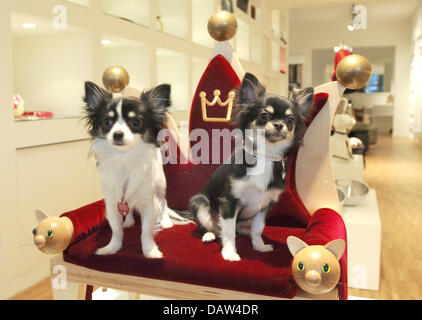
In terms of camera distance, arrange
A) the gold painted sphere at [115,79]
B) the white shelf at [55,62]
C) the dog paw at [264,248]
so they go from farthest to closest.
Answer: the white shelf at [55,62], the gold painted sphere at [115,79], the dog paw at [264,248]

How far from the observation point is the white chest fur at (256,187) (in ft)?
3.20

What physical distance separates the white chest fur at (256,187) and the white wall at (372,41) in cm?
1083

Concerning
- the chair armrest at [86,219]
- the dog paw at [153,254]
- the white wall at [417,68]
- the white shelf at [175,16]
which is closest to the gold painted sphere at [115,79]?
the chair armrest at [86,219]

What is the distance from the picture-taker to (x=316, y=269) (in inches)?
33.8

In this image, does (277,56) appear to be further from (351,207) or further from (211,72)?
(211,72)

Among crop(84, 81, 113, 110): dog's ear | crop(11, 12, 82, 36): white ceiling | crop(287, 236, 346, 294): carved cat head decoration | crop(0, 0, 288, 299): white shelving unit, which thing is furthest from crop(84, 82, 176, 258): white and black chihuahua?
crop(11, 12, 82, 36): white ceiling

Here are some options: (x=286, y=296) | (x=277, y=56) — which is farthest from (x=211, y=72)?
(x=277, y=56)

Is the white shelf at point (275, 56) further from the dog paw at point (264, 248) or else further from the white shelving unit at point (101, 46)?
the dog paw at point (264, 248)

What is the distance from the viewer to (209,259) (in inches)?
40.4

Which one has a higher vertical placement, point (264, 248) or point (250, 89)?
point (250, 89)

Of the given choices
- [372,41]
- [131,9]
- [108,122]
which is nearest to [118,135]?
[108,122]

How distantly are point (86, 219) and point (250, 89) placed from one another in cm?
64

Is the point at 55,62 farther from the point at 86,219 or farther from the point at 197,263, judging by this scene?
the point at 197,263

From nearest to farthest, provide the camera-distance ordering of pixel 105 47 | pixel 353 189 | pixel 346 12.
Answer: pixel 353 189 → pixel 105 47 → pixel 346 12
